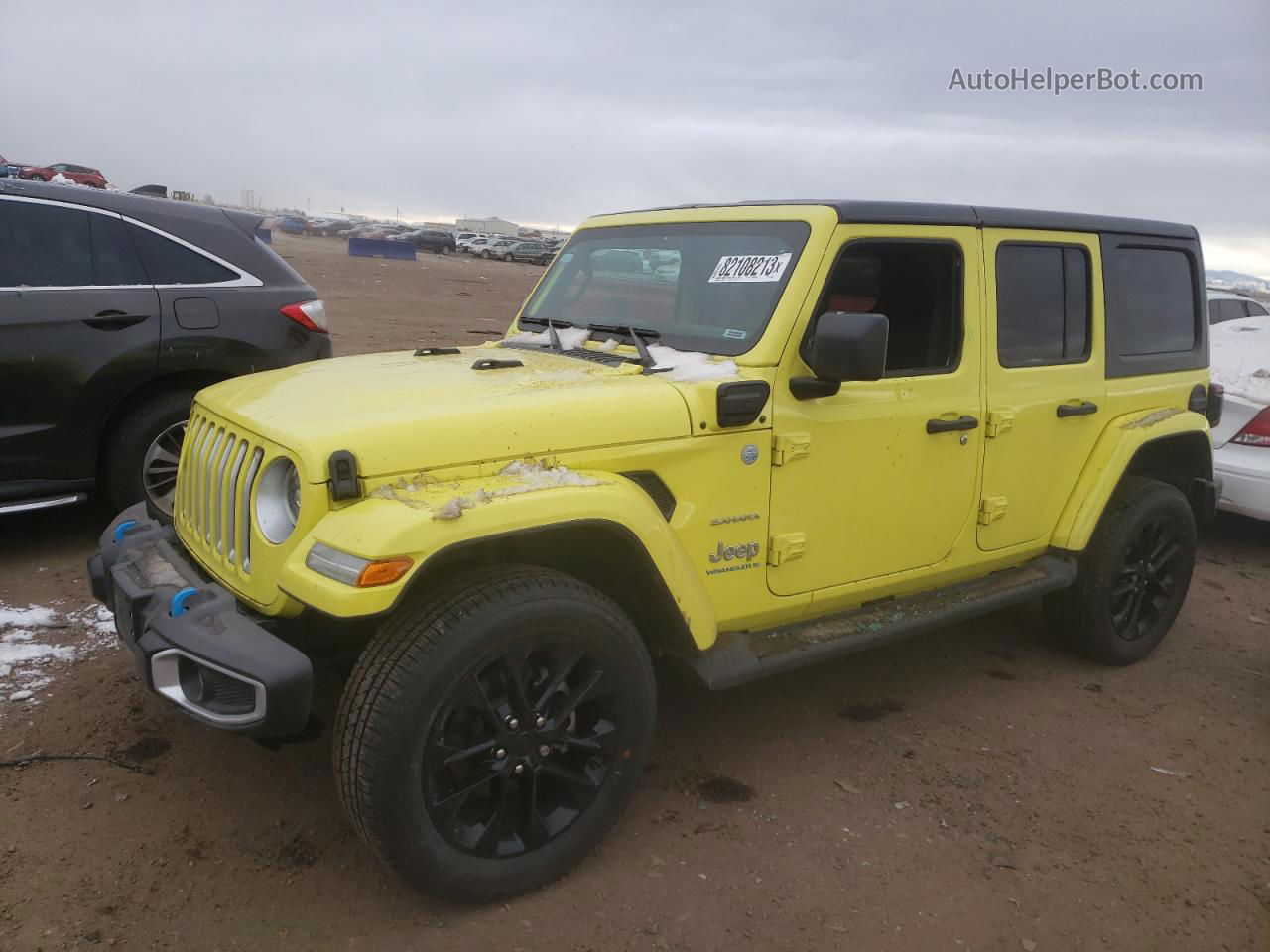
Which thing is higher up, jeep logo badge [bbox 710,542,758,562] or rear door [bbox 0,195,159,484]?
rear door [bbox 0,195,159,484]

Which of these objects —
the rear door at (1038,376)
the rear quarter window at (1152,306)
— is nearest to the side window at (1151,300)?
the rear quarter window at (1152,306)

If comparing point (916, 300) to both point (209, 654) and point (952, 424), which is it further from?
point (209, 654)

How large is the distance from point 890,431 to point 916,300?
622 millimetres

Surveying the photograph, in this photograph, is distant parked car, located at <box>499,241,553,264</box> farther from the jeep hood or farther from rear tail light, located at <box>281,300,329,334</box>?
the jeep hood

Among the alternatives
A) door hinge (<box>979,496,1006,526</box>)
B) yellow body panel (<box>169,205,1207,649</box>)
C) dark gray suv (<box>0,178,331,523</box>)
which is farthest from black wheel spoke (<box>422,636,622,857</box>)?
dark gray suv (<box>0,178,331,523</box>)

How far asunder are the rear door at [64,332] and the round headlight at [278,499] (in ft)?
9.17

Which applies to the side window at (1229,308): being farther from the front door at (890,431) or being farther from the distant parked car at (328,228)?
the distant parked car at (328,228)

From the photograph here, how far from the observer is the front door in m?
3.16

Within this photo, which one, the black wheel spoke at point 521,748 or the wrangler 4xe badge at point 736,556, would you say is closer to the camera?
the black wheel spoke at point 521,748

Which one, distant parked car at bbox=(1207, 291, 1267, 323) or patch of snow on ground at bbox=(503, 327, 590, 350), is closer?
patch of snow on ground at bbox=(503, 327, 590, 350)

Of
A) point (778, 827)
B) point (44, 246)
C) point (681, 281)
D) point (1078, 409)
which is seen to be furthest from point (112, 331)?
point (1078, 409)

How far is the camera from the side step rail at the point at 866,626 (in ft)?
10.00

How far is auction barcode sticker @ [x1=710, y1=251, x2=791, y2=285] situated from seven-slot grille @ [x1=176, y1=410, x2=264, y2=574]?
1.63 m

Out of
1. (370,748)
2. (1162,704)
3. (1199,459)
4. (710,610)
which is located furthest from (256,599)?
(1199,459)
